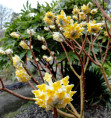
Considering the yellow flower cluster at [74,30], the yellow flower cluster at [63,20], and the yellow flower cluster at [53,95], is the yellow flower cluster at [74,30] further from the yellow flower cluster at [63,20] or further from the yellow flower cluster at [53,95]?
the yellow flower cluster at [53,95]

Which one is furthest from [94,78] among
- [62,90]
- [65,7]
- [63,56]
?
[62,90]

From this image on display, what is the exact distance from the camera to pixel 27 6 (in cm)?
151

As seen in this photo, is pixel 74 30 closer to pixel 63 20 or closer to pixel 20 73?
pixel 63 20

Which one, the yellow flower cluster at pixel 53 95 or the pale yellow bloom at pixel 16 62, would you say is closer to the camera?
the yellow flower cluster at pixel 53 95

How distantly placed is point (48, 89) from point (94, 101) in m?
1.69

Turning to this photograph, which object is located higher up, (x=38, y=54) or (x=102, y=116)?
(x=38, y=54)

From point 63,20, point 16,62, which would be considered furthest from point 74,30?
point 16,62

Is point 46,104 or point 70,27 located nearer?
point 46,104

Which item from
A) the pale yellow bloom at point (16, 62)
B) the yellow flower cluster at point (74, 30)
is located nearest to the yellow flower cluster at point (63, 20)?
the yellow flower cluster at point (74, 30)

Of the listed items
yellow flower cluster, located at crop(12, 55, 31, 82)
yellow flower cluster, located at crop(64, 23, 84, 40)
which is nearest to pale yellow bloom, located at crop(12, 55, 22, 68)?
yellow flower cluster, located at crop(12, 55, 31, 82)

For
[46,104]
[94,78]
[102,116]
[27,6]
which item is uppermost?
[27,6]

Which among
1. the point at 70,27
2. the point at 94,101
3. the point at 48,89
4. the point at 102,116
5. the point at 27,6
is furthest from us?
the point at 94,101

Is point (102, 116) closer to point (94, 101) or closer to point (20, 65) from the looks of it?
point (94, 101)

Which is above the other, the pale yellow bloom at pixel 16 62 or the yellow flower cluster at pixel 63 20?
the yellow flower cluster at pixel 63 20
